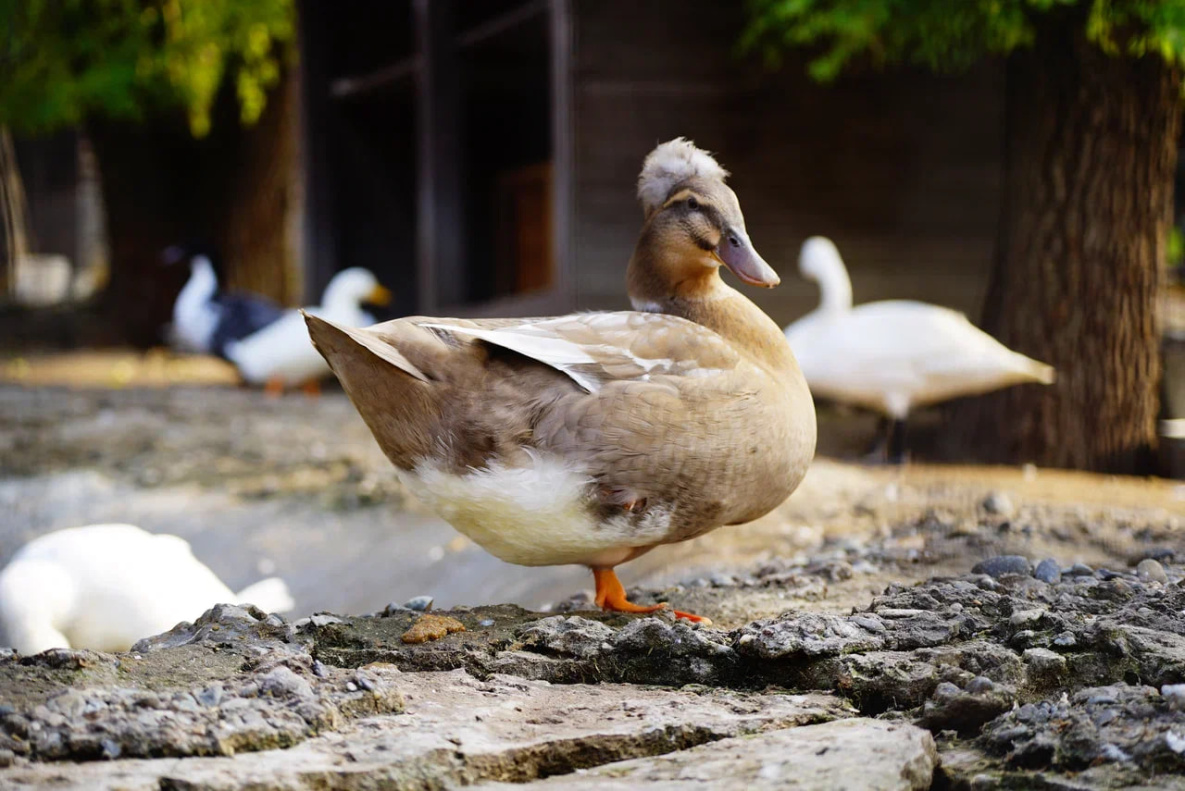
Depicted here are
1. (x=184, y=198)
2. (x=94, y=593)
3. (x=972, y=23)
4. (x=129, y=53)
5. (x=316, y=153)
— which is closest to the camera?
(x=94, y=593)

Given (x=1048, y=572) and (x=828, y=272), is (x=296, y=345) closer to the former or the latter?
(x=828, y=272)

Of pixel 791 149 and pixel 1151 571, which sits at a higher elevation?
pixel 791 149

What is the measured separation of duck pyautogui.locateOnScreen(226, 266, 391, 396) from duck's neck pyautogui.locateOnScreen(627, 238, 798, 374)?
6769mm

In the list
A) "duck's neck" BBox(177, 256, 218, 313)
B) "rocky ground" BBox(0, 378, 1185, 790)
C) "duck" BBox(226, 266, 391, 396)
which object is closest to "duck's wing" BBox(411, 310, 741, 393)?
"rocky ground" BBox(0, 378, 1185, 790)

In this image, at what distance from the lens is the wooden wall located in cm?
802

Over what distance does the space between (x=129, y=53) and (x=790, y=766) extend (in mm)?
12373

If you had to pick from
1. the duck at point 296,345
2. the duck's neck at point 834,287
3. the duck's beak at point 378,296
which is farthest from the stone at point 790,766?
the duck's beak at point 378,296

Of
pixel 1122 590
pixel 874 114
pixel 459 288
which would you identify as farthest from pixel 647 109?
pixel 1122 590

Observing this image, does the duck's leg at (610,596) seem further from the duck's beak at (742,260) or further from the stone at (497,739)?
the duck's beak at (742,260)

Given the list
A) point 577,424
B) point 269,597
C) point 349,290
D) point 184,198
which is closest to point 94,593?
point 269,597

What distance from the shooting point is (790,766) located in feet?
7.20

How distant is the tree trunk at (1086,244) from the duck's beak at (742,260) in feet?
13.2

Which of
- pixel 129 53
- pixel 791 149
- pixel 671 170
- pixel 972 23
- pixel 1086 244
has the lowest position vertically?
pixel 1086 244

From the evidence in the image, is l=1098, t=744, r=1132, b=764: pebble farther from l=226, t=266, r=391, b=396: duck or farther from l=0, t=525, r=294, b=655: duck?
l=226, t=266, r=391, b=396: duck
